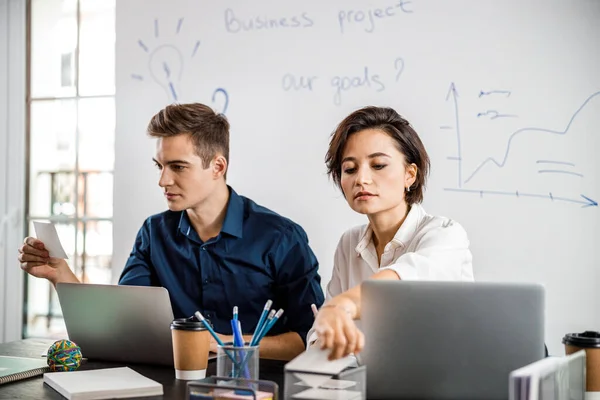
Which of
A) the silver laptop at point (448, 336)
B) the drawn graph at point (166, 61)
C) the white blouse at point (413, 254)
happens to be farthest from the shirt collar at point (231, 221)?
the silver laptop at point (448, 336)

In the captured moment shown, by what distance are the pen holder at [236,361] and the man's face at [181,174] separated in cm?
83

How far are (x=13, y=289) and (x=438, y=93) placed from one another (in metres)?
2.00

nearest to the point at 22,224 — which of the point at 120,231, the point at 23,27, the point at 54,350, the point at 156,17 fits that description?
the point at 120,231

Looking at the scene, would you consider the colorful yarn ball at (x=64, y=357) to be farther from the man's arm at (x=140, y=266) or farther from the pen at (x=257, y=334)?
the man's arm at (x=140, y=266)

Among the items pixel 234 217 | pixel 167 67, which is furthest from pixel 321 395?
pixel 167 67

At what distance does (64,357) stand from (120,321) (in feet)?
0.45

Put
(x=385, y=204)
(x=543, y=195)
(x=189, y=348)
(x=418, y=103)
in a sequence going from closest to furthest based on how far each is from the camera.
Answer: (x=189, y=348) < (x=385, y=204) < (x=543, y=195) < (x=418, y=103)

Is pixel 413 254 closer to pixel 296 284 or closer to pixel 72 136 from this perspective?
pixel 296 284

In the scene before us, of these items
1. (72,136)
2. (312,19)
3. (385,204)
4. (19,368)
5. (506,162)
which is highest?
(312,19)

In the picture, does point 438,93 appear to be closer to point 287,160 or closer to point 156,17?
point 287,160

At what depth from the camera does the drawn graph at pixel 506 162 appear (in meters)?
2.09

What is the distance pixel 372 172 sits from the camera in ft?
5.41

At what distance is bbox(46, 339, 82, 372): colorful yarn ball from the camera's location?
140 centimetres

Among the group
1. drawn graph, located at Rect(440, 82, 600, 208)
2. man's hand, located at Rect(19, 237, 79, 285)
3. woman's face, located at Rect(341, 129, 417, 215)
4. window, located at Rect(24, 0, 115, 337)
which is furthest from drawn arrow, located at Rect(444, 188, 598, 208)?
window, located at Rect(24, 0, 115, 337)
